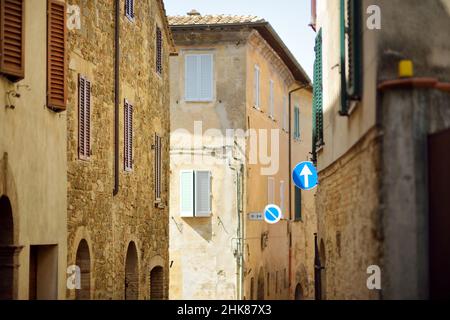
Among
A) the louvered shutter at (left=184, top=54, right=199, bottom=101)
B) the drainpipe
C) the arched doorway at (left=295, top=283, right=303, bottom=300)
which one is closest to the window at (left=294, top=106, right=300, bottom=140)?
the arched doorway at (left=295, top=283, right=303, bottom=300)

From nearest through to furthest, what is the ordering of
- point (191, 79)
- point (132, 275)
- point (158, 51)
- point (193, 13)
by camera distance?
point (132, 275), point (158, 51), point (191, 79), point (193, 13)

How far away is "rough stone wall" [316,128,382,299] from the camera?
10609 mm

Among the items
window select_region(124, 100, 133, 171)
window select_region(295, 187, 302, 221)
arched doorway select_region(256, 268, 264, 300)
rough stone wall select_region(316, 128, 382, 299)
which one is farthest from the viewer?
window select_region(295, 187, 302, 221)

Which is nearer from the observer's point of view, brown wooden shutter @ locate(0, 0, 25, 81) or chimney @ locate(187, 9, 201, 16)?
brown wooden shutter @ locate(0, 0, 25, 81)

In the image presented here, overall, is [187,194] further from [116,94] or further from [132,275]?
[116,94]

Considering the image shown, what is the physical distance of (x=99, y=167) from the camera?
56.0 ft

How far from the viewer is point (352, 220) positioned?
41.3 ft

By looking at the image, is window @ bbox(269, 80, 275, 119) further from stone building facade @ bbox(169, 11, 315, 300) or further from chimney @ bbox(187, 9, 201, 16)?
stone building facade @ bbox(169, 11, 315, 300)

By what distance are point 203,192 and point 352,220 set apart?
53.8 feet

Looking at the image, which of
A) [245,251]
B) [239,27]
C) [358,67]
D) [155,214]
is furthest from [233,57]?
[358,67]

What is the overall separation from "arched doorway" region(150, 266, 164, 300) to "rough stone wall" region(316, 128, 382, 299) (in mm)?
6266

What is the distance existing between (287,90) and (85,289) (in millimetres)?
22130

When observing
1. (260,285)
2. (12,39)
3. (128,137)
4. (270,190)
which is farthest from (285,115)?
(12,39)

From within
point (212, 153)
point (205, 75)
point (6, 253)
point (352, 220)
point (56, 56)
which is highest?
point (205, 75)
